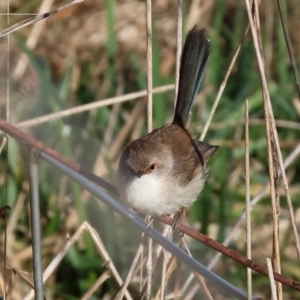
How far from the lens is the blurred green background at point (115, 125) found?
11.6ft

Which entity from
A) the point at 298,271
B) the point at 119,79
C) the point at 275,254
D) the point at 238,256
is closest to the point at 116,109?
the point at 119,79

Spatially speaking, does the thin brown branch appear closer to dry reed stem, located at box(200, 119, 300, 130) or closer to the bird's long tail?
the bird's long tail

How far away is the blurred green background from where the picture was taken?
3.55 meters

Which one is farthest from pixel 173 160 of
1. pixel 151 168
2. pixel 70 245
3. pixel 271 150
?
pixel 271 150

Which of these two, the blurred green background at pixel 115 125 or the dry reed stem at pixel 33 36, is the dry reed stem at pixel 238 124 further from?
the dry reed stem at pixel 33 36

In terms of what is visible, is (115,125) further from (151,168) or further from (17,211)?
(151,168)

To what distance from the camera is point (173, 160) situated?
2889 millimetres

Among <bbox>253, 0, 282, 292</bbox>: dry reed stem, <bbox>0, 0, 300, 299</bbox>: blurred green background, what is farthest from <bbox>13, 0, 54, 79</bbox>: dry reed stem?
<bbox>253, 0, 282, 292</bbox>: dry reed stem

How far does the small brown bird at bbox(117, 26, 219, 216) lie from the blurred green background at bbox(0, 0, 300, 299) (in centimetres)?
38

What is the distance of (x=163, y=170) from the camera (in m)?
2.79

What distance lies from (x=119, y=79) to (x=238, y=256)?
3.31m

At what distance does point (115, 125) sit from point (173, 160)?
1.41 metres

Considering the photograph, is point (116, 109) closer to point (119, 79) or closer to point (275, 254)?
point (119, 79)

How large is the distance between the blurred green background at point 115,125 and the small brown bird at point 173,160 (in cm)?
38
